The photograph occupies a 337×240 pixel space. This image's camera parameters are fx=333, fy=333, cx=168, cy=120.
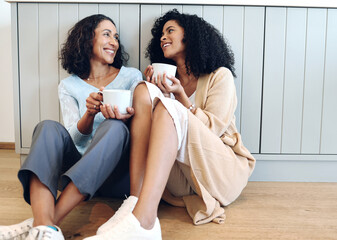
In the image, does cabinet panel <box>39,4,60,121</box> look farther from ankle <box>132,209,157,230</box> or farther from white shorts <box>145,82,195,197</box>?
ankle <box>132,209,157,230</box>

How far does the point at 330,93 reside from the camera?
162 centimetres

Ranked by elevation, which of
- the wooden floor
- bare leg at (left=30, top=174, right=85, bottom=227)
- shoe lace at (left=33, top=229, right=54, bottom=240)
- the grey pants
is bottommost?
the wooden floor

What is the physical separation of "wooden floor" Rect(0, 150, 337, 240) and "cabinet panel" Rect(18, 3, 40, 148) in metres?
0.30

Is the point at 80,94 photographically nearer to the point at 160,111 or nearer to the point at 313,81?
the point at 160,111

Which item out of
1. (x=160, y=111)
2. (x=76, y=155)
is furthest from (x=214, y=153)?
(x=76, y=155)

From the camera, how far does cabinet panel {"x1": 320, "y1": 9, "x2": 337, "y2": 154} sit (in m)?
1.58

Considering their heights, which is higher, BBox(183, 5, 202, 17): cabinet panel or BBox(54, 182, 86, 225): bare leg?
BBox(183, 5, 202, 17): cabinet panel

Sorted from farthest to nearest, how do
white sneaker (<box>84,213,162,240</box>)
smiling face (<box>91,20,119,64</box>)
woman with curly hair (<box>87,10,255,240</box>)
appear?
smiling face (<box>91,20,119,64</box>)
woman with curly hair (<box>87,10,255,240</box>)
white sneaker (<box>84,213,162,240</box>)

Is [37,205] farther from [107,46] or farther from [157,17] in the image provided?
[157,17]

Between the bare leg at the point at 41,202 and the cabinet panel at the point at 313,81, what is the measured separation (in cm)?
121

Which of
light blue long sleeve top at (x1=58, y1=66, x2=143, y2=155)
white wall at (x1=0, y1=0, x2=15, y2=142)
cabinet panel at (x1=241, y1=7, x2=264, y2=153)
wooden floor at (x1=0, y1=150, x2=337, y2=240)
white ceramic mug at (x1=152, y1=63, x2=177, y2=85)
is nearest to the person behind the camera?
wooden floor at (x1=0, y1=150, x2=337, y2=240)

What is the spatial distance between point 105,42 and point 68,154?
0.56m

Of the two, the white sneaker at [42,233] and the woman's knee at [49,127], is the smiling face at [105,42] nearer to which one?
the woman's knee at [49,127]

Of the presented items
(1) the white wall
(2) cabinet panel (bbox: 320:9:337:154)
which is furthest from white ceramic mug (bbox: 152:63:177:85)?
(1) the white wall
